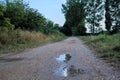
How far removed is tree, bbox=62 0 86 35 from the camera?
80944mm

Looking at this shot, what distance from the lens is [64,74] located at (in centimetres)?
854

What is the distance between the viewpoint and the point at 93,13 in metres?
69.1

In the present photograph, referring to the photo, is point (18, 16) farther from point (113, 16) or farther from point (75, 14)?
point (75, 14)

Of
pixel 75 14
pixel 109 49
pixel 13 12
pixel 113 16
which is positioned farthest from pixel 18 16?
pixel 75 14

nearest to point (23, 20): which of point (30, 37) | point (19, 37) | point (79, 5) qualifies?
point (30, 37)

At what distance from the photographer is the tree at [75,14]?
3187 inches

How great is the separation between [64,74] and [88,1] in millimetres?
64165

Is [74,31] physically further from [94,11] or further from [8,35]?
[8,35]

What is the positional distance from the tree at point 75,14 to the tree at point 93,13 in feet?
24.3

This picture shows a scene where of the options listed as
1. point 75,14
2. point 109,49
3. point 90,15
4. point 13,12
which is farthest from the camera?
point 75,14

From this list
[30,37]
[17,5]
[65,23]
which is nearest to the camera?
[30,37]

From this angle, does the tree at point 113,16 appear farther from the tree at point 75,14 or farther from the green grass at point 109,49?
the green grass at point 109,49

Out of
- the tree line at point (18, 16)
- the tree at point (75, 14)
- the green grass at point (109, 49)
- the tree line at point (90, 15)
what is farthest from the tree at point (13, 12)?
the tree at point (75, 14)

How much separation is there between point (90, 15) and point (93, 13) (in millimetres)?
1752
